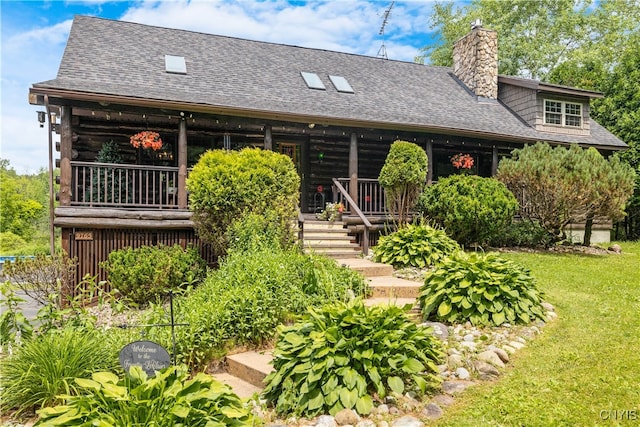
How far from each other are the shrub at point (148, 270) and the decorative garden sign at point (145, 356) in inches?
162

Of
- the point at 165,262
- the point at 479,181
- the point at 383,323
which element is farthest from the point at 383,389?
the point at 479,181

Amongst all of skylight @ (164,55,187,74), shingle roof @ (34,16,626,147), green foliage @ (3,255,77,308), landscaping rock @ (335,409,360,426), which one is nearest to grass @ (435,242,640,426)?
landscaping rock @ (335,409,360,426)

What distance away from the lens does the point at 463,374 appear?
4004 mm

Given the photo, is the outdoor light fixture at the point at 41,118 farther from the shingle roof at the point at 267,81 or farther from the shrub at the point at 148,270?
the shrub at the point at 148,270

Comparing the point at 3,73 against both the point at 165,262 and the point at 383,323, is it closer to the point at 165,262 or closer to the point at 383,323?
the point at 165,262

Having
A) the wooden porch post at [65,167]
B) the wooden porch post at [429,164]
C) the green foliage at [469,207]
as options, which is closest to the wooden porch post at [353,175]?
the green foliage at [469,207]

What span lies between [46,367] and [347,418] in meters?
2.47

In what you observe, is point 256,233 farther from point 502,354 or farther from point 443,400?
point 443,400

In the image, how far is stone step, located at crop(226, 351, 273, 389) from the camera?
429cm

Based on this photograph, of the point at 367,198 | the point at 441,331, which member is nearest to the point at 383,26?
the point at 367,198

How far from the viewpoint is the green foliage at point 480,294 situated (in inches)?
200

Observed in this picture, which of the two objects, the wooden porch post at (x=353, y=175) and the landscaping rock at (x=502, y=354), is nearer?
the landscaping rock at (x=502, y=354)

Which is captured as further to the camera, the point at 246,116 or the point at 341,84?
the point at 341,84

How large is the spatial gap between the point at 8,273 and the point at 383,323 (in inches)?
218
